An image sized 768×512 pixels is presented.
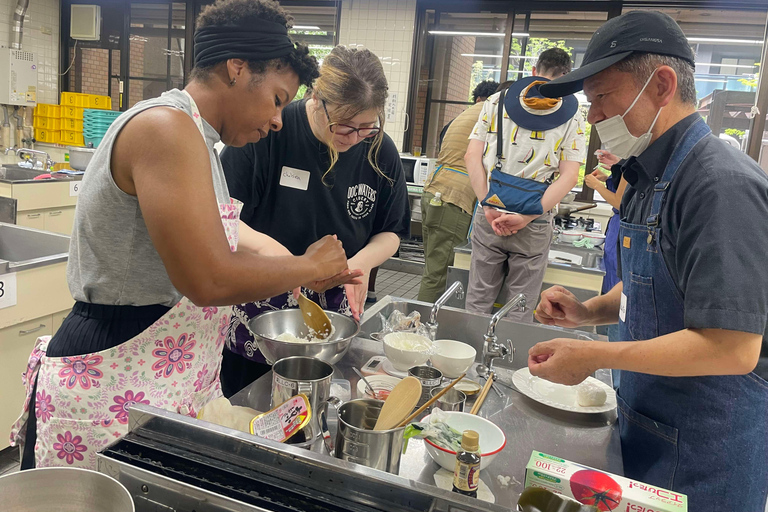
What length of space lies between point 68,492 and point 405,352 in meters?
0.88

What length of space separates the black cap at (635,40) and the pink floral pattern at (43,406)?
1323 millimetres

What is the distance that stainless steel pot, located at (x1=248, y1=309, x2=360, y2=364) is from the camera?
1287 mm

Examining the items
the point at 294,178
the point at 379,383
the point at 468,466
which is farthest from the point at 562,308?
the point at 294,178

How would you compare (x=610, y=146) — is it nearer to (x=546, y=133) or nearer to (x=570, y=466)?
(x=570, y=466)

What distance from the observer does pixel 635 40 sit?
1154 millimetres

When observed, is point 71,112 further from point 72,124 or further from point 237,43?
point 237,43

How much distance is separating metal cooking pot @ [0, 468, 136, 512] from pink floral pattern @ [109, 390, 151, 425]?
0.41 m

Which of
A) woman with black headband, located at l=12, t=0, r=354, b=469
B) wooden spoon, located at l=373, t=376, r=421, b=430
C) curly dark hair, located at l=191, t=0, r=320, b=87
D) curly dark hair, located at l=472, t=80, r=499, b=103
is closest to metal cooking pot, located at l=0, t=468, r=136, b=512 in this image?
woman with black headband, located at l=12, t=0, r=354, b=469

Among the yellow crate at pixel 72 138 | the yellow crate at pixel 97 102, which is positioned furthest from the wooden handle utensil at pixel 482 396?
the yellow crate at pixel 72 138

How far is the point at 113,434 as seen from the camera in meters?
1.14

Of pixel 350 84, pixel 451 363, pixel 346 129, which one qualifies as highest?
pixel 350 84

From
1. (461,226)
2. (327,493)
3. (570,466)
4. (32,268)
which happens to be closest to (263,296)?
(327,493)

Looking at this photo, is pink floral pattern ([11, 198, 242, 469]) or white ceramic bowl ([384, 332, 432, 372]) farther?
white ceramic bowl ([384, 332, 432, 372])

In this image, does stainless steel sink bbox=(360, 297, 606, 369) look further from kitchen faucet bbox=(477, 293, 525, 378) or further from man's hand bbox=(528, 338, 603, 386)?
man's hand bbox=(528, 338, 603, 386)
